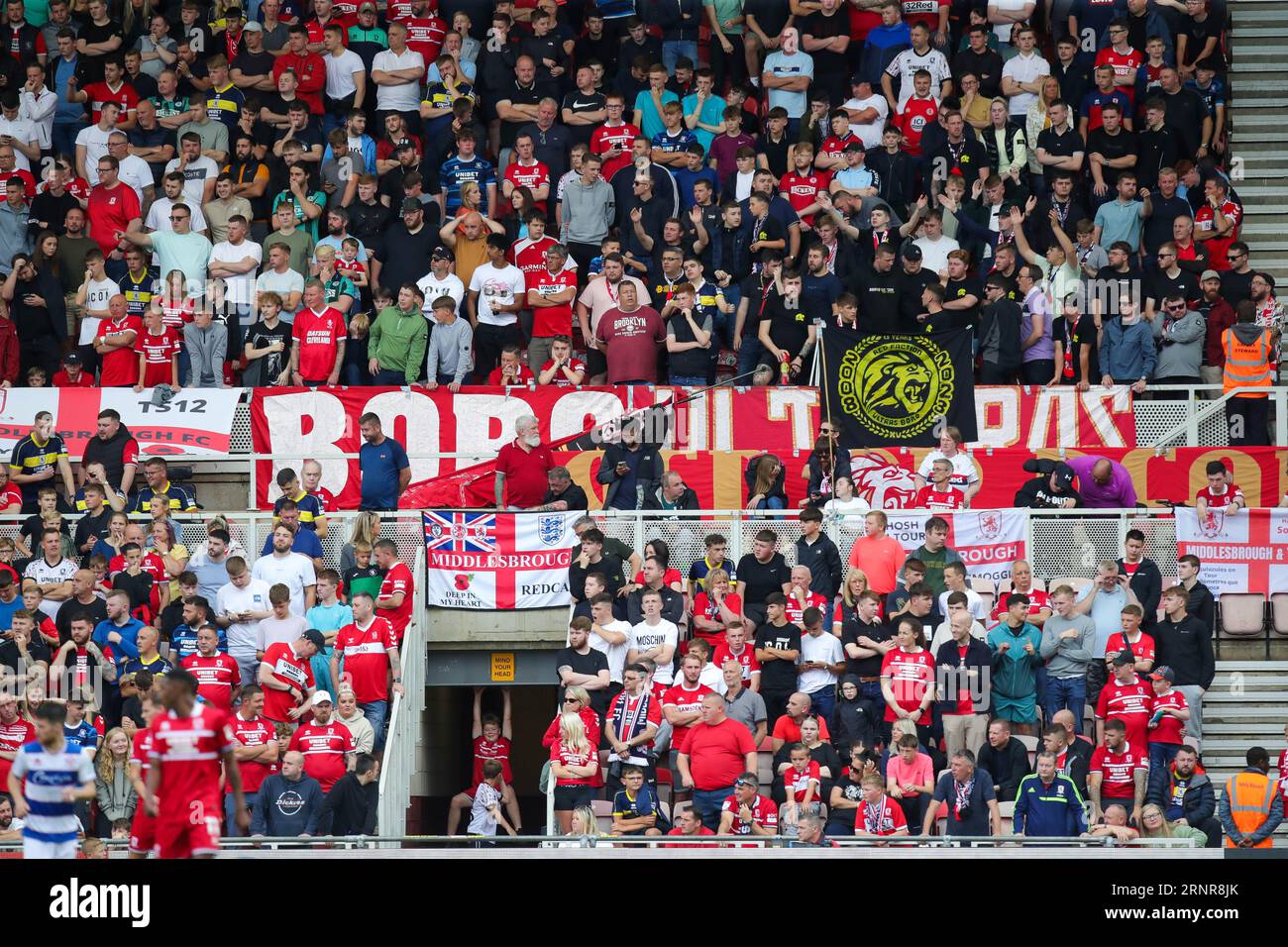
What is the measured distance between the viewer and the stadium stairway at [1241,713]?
65.8ft

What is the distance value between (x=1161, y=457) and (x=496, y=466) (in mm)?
6806

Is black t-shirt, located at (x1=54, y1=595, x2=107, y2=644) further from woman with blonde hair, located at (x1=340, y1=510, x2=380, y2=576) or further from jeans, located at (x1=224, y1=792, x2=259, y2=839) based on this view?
jeans, located at (x1=224, y1=792, x2=259, y2=839)

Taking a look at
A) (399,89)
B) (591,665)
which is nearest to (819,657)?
(591,665)

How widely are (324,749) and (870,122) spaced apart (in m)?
10.9

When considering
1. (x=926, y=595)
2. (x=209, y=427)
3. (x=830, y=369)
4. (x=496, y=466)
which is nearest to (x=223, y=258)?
(x=209, y=427)

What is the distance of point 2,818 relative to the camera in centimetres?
1803

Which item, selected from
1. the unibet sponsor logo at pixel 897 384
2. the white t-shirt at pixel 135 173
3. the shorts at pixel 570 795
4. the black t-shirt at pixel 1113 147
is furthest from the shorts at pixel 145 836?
the black t-shirt at pixel 1113 147

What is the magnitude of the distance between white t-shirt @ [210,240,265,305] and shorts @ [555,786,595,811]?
26.1 ft

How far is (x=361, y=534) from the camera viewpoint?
20844 mm

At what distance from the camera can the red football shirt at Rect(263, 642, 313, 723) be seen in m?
19.6

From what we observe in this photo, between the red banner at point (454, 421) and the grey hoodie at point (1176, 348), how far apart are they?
4.21m

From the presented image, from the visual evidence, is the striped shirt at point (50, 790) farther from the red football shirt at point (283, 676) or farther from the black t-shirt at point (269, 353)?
the black t-shirt at point (269, 353)

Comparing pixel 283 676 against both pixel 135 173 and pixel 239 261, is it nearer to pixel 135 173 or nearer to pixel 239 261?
pixel 239 261

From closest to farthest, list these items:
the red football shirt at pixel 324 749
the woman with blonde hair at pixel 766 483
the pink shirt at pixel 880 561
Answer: the red football shirt at pixel 324 749
the pink shirt at pixel 880 561
the woman with blonde hair at pixel 766 483
